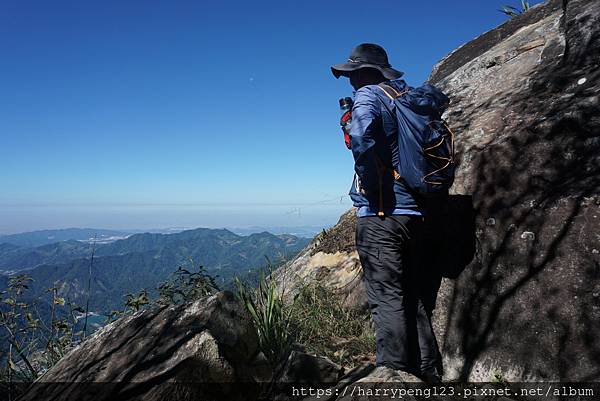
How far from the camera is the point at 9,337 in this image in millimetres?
4535

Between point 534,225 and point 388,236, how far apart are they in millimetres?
1660

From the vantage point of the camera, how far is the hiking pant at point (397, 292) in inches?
138

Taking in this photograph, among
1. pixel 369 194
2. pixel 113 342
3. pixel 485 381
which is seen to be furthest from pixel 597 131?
pixel 113 342

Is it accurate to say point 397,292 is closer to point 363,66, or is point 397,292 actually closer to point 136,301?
point 363,66

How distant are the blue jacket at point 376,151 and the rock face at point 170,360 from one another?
6.53 ft

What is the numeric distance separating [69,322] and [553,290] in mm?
6307

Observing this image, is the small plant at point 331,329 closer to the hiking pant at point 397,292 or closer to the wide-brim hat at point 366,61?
the hiking pant at point 397,292

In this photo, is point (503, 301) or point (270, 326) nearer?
point (503, 301)

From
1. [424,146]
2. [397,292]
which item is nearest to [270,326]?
[397,292]

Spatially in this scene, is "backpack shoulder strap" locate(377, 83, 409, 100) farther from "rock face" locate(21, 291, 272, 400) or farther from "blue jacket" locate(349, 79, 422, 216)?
"rock face" locate(21, 291, 272, 400)

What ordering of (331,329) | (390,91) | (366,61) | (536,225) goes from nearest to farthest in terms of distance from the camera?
1. (536,225)
2. (390,91)
3. (366,61)
4. (331,329)

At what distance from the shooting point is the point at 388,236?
12.2ft

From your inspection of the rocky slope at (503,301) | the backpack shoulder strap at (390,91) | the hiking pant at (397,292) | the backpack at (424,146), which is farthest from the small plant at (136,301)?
the backpack shoulder strap at (390,91)

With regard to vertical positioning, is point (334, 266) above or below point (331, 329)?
above
